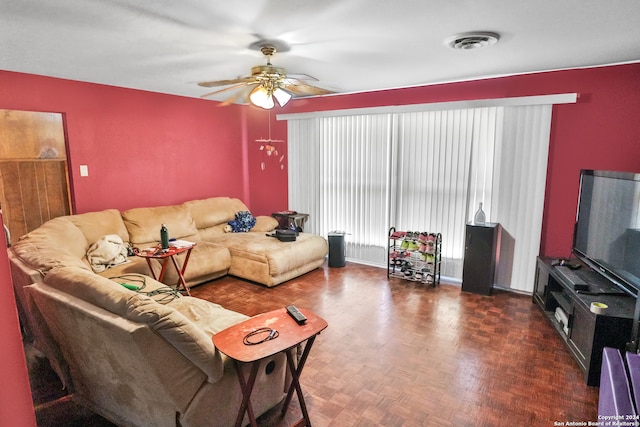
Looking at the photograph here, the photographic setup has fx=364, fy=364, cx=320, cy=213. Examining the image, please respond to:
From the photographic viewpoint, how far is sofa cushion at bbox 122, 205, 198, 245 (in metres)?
4.13

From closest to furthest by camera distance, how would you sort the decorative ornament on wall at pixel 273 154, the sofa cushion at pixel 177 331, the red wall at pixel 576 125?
1. the sofa cushion at pixel 177 331
2. the red wall at pixel 576 125
3. the decorative ornament on wall at pixel 273 154

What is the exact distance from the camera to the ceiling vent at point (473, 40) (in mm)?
2442

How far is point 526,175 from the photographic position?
3.79 metres

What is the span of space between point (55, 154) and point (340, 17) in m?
3.41

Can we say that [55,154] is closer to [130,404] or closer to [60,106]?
[60,106]

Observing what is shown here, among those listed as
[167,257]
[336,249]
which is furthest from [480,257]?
[167,257]

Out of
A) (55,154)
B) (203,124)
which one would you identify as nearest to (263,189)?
(203,124)

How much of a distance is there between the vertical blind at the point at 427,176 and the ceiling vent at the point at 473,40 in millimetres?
1471

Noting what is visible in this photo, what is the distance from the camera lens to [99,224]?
380 centimetres

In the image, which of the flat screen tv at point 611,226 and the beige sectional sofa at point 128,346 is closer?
the beige sectional sofa at point 128,346

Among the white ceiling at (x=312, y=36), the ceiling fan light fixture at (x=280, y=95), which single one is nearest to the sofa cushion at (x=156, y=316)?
the white ceiling at (x=312, y=36)

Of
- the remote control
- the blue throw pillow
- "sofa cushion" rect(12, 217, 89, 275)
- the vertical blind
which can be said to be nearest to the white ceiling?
the vertical blind

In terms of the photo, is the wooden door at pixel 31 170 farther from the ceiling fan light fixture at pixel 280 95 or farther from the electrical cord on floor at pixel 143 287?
the ceiling fan light fixture at pixel 280 95

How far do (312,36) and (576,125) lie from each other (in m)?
2.77
